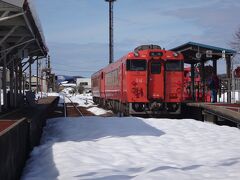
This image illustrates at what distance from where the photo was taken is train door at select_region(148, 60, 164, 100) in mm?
22719

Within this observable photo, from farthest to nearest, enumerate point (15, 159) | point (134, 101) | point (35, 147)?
point (134, 101), point (35, 147), point (15, 159)

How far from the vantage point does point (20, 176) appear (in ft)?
29.1

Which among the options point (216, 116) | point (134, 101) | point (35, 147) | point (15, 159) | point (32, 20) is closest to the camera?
point (15, 159)

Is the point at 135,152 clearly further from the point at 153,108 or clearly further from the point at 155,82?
the point at 155,82

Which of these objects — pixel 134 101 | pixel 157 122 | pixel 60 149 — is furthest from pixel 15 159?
pixel 134 101

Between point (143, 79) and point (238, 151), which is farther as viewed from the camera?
point (143, 79)

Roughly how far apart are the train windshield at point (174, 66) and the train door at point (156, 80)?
297 mm

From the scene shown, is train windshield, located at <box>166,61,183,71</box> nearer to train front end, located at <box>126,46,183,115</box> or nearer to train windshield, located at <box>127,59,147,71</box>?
train front end, located at <box>126,46,183,115</box>

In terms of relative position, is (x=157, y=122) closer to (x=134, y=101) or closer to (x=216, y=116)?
(x=216, y=116)

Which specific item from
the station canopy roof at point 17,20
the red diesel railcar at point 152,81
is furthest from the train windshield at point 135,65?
the station canopy roof at point 17,20

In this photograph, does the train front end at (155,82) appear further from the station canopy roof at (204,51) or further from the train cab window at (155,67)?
the station canopy roof at (204,51)

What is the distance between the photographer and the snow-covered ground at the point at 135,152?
28.6 feet

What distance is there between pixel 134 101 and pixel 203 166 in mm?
13131

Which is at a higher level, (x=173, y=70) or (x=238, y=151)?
(x=173, y=70)
